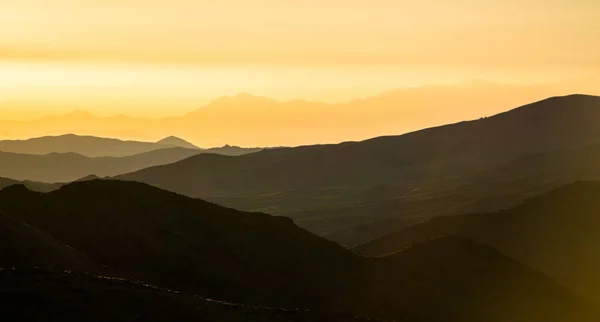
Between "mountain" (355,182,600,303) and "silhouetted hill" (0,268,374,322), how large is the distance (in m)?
45.8

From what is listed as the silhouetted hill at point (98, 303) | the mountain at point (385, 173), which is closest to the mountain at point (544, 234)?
the mountain at point (385, 173)

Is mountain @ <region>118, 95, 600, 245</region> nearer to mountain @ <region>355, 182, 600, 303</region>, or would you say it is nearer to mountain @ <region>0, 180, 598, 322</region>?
mountain @ <region>355, 182, 600, 303</region>

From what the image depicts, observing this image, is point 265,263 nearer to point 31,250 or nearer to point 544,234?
point 31,250

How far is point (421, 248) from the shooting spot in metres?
56.1

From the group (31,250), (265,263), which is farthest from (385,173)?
(31,250)

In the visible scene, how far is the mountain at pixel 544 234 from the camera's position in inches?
2827

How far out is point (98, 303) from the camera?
24.0m

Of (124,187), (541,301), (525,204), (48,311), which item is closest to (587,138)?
(525,204)

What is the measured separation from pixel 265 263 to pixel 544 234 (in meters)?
42.9

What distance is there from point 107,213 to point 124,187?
390 cm

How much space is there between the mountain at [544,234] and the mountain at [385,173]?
38933 millimetres

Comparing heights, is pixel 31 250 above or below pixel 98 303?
above

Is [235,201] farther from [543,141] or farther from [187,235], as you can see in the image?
[187,235]

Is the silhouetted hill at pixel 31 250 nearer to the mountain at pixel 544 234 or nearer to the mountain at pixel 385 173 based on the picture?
the mountain at pixel 544 234
